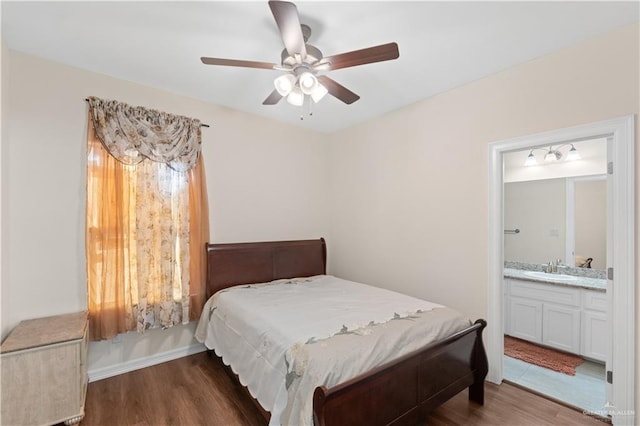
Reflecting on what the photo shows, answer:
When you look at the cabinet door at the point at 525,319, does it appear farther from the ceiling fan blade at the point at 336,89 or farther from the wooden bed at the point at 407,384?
the ceiling fan blade at the point at 336,89

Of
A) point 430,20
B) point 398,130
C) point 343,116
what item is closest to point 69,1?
point 430,20

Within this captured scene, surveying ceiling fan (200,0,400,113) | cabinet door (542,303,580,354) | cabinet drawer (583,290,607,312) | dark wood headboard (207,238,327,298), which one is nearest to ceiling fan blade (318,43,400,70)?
ceiling fan (200,0,400,113)

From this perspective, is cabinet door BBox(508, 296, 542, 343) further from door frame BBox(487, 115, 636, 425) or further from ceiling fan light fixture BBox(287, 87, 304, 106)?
ceiling fan light fixture BBox(287, 87, 304, 106)

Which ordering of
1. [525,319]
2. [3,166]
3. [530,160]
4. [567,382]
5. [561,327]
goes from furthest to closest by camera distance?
[530,160] → [525,319] → [561,327] → [567,382] → [3,166]

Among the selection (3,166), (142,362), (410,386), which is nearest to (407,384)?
(410,386)

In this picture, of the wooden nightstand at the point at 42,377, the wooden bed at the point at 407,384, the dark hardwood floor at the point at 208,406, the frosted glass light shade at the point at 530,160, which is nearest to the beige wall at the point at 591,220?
the frosted glass light shade at the point at 530,160

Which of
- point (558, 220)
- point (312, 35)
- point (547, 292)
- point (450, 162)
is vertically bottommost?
point (547, 292)

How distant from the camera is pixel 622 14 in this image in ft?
6.20

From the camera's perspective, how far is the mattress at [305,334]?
5.28ft

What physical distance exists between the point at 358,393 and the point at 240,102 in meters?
3.00

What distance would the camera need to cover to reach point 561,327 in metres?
3.20

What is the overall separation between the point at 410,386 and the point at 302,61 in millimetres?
2138

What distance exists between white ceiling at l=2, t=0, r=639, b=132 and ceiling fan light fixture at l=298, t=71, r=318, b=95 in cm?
37

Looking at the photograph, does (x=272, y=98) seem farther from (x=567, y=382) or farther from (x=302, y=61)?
(x=567, y=382)
